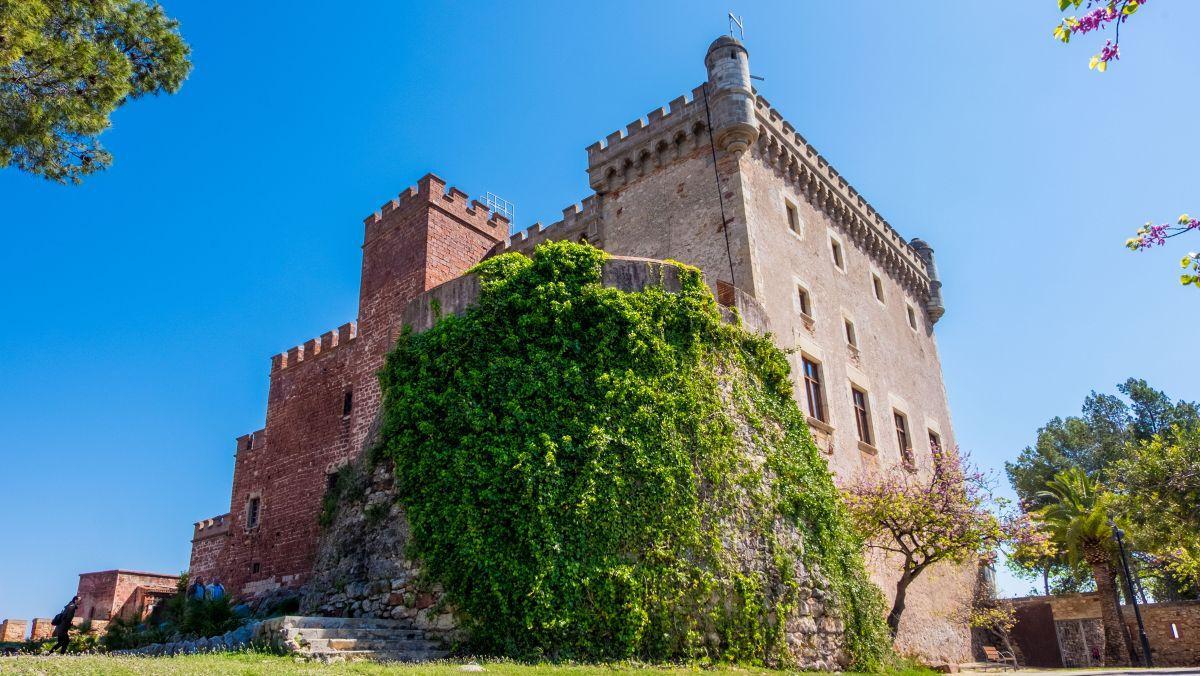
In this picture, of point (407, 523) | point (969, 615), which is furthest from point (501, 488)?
point (969, 615)

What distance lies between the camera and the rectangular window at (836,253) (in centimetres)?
2244

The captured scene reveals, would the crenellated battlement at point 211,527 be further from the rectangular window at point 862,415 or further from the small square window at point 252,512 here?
the rectangular window at point 862,415

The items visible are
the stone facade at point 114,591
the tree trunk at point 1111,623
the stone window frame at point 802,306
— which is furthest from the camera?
the stone facade at point 114,591

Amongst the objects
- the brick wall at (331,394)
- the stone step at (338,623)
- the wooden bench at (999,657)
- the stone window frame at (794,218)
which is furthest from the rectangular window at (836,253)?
the stone step at (338,623)

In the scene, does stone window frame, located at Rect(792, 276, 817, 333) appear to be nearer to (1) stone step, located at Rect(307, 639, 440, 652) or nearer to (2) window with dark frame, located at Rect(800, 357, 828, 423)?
(2) window with dark frame, located at Rect(800, 357, 828, 423)

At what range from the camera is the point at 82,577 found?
30266mm

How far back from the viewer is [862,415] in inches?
808

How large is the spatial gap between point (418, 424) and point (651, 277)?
4766mm

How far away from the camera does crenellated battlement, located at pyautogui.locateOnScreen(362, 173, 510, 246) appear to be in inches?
896

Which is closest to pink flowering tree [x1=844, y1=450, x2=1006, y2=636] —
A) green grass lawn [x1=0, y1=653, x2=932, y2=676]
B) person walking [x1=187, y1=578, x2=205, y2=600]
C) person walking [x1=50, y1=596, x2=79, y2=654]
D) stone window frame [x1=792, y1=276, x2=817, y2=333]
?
stone window frame [x1=792, y1=276, x2=817, y2=333]

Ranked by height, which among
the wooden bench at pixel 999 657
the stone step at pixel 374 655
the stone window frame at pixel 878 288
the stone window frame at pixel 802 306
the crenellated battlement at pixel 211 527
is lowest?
the wooden bench at pixel 999 657

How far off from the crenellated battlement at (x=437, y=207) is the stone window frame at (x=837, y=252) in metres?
9.94

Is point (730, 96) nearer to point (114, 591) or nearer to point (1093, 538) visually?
point (1093, 538)

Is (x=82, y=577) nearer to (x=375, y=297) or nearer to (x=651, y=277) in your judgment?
(x=375, y=297)
